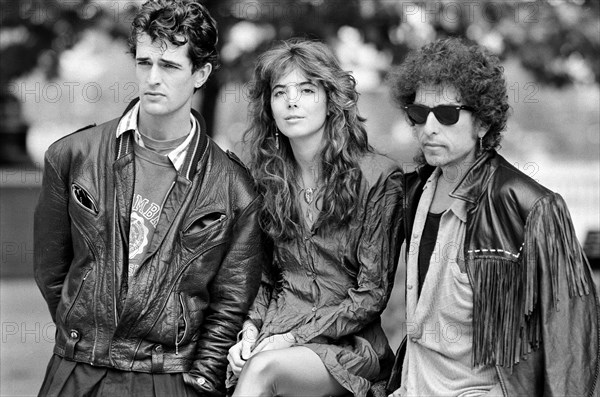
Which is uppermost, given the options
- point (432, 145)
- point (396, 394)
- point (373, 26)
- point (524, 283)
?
point (373, 26)

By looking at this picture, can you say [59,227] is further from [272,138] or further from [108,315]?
[272,138]

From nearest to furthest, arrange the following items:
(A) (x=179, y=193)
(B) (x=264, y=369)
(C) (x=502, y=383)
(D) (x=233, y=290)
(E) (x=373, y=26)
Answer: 1. (C) (x=502, y=383)
2. (B) (x=264, y=369)
3. (A) (x=179, y=193)
4. (D) (x=233, y=290)
5. (E) (x=373, y=26)

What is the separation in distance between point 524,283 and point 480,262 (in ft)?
0.64

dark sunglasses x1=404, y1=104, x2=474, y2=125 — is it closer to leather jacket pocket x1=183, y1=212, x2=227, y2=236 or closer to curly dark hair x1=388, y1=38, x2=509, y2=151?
curly dark hair x1=388, y1=38, x2=509, y2=151

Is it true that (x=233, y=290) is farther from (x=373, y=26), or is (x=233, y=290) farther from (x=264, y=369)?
(x=373, y=26)

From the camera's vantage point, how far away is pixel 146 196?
4191 mm

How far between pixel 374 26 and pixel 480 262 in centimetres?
482

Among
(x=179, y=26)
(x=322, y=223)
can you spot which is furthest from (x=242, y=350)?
(x=179, y=26)

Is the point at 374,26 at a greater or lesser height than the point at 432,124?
greater

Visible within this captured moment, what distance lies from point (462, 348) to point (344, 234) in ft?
2.52

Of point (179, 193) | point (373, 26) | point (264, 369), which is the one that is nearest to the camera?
point (264, 369)

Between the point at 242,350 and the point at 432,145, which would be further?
the point at 242,350

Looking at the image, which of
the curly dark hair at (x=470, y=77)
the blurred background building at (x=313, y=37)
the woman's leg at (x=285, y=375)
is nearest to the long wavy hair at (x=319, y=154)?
the curly dark hair at (x=470, y=77)

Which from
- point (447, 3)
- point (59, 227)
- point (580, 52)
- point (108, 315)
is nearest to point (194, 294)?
point (108, 315)
